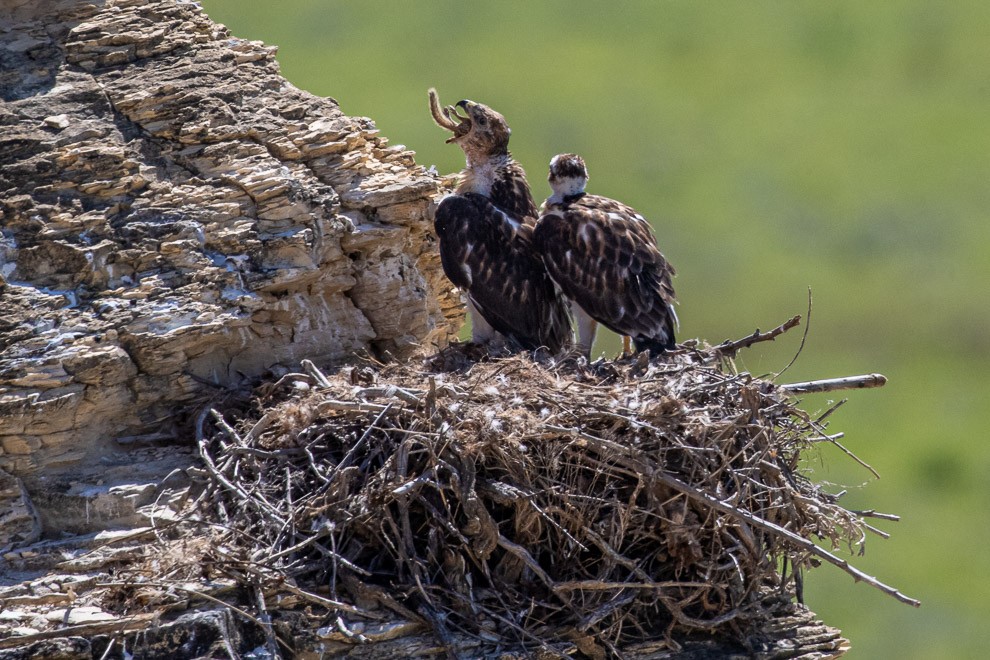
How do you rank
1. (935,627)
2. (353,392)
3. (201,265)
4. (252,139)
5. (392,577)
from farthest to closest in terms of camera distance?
1. (935,627)
2. (252,139)
3. (201,265)
4. (353,392)
5. (392,577)

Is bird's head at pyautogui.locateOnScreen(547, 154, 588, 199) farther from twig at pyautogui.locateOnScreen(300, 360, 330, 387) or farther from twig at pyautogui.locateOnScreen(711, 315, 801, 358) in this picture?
twig at pyautogui.locateOnScreen(300, 360, 330, 387)

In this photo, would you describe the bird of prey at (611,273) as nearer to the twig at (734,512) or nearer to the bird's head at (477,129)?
the bird's head at (477,129)

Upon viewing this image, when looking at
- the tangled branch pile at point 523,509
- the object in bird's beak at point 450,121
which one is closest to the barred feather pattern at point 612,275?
the object in bird's beak at point 450,121

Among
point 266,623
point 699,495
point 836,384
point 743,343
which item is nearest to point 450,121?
point 743,343

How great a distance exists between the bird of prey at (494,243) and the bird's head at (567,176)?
313 mm

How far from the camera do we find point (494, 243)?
917 cm

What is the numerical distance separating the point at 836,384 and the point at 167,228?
3.61m

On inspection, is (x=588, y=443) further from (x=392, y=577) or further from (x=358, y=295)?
(x=358, y=295)

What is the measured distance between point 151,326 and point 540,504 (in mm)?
2299

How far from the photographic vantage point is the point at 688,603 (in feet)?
24.9

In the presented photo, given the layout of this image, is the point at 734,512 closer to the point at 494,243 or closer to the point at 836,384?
the point at 836,384

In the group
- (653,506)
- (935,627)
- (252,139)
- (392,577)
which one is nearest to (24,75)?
(252,139)

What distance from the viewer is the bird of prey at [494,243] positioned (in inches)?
360

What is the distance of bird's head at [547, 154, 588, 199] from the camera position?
365 inches
